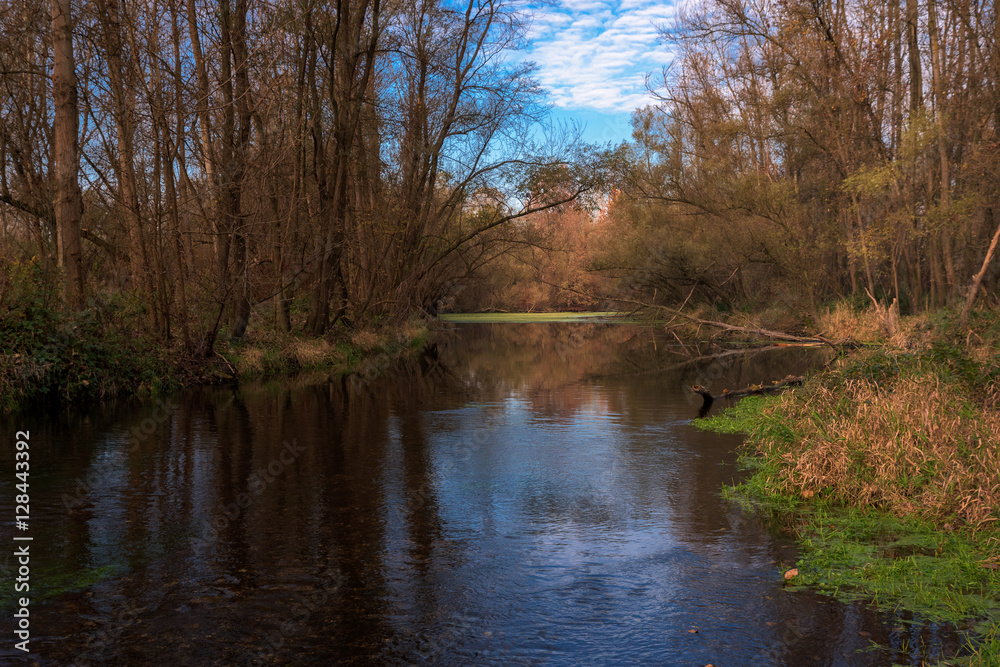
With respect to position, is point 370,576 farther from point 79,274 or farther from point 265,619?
point 79,274

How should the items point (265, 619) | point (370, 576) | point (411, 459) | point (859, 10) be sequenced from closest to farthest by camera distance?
point (265, 619), point (370, 576), point (411, 459), point (859, 10)

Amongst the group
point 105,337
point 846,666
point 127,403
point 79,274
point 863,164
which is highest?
point 863,164

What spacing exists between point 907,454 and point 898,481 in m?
0.28

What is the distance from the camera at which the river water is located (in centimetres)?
460

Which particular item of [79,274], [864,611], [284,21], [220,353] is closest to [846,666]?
[864,611]

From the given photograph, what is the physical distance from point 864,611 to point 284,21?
61.0 feet

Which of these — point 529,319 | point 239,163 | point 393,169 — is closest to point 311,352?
point 239,163

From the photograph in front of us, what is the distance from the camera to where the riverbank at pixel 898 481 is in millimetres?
5508

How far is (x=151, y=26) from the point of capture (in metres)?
18.2

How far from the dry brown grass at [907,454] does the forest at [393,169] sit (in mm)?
4513

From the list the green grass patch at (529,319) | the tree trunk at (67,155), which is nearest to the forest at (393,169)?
the tree trunk at (67,155)

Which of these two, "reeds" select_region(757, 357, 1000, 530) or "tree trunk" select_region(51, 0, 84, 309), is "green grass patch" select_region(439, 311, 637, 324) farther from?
"reeds" select_region(757, 357, 1000, 530)

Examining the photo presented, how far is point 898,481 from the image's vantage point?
7.39 meters

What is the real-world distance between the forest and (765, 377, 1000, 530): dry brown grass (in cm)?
451
